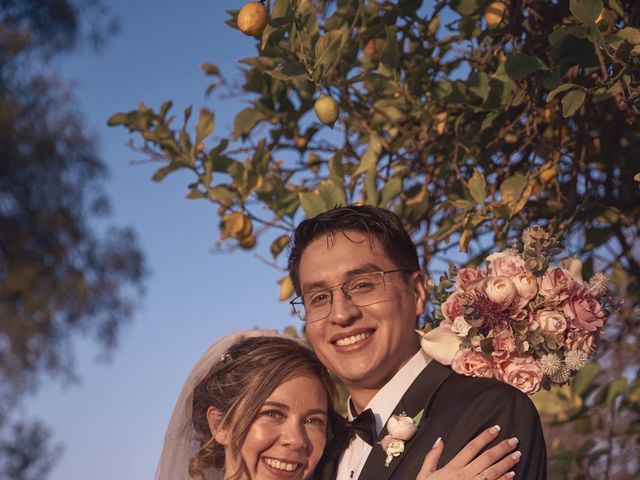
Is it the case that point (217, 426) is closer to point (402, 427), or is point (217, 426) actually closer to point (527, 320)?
point (402, 427)

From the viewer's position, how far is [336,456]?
2.81 meters

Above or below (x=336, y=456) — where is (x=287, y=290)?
above

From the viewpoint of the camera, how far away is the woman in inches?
111

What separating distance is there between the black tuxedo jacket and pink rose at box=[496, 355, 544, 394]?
21 millimetres

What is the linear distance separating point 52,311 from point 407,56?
7122 mm

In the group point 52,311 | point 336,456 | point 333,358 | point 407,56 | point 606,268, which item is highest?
point 52,311

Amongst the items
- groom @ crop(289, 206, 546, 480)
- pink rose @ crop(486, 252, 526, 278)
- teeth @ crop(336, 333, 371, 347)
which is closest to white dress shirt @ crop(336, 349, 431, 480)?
groom @ crop(289, 206, 546, 480)

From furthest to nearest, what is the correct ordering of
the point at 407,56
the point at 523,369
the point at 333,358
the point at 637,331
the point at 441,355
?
1. the point at 637,331
2. the point at 407,56
3. the point at 333,358
4. the point at 441,355
5. the point at 523,369

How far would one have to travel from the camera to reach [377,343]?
256cm

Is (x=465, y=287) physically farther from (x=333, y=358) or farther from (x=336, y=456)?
(x=336, y=456)

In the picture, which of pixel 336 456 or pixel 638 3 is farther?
pixel 336 456

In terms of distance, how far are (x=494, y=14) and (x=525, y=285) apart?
101 centimetres

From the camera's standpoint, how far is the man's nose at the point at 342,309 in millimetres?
2547

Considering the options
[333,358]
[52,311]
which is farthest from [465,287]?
[52,311]
